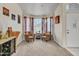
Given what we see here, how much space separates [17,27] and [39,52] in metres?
1.26

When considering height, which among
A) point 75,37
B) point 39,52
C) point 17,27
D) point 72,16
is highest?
point 72,16

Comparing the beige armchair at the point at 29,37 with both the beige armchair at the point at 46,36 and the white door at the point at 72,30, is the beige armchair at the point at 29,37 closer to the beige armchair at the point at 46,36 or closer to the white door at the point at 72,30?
the beige armchair at the point at 46,36

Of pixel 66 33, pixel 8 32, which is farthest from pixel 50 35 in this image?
pixel 8 32

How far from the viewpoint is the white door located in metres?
6.83

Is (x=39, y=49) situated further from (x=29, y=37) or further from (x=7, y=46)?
(x=7, y=46)

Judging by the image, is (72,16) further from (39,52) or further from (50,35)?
(39,52)

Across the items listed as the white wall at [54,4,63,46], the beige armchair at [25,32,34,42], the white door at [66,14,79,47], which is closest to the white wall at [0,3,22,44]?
the beige armchair at [25,32,34,42]

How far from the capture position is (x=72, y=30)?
692cm

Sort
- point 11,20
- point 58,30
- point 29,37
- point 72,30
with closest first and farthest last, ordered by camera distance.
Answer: point 11,20 < point 29,37 < point 72,30 < point 58,30

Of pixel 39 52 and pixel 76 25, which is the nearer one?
pixel 39 52

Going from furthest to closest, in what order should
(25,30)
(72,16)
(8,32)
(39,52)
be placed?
(72,16)
(25,30)
(39,52)
(8,32)

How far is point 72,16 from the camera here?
268 inches

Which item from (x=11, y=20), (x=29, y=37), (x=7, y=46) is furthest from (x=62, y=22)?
(x=7, y=46)

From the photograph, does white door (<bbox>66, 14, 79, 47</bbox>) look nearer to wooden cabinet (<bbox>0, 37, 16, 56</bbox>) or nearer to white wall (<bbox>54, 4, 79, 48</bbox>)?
white wall (<bbox>54, 4, 79, 48</bbox>)
